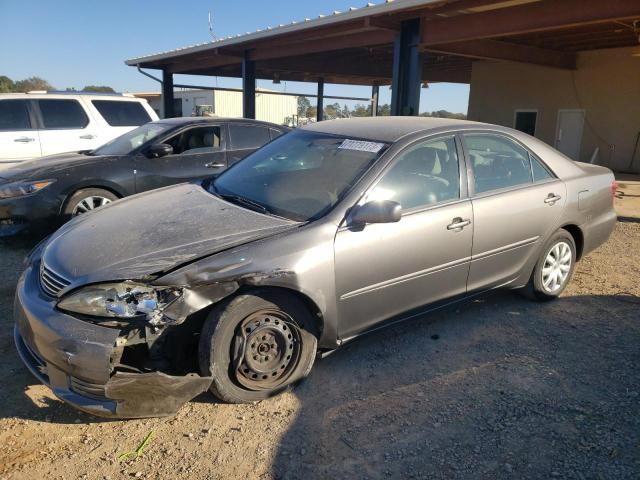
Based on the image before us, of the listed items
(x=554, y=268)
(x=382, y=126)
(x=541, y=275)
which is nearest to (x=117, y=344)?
(x=382, y=126)

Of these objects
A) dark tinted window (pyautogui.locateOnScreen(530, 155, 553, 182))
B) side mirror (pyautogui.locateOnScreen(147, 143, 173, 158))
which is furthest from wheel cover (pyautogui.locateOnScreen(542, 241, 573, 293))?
side mirror (pyautogui.locateOnScreen(147, 143, 173, 158))

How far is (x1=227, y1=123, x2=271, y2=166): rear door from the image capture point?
6.71 metres

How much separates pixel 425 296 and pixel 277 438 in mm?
1421

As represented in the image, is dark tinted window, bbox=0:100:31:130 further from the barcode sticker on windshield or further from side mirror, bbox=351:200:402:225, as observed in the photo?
side mirror, bbox=351:200:402:225

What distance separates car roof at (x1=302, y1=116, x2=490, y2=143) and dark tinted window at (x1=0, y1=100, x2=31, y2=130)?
244 inches

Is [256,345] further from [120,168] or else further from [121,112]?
[121,112]

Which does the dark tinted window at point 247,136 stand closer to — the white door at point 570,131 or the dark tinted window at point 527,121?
the white door at point 570,131

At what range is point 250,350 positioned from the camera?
9.14 feet

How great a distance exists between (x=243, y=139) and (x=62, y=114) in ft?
11.7

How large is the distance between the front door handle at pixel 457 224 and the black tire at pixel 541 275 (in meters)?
1.11

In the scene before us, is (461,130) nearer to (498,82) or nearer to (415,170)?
(415,170)

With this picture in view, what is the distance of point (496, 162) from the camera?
396 cm

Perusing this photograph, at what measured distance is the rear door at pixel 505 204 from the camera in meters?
3.70

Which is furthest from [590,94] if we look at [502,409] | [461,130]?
[502,409]
